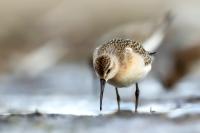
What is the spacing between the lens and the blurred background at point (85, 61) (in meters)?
4.80

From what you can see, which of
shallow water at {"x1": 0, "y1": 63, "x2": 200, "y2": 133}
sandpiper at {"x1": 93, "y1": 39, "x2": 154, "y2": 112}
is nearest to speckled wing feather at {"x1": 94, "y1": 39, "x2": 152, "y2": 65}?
sandpiper at {"x1": 93, "y1": 39, "x2": 154, "y2": 112}

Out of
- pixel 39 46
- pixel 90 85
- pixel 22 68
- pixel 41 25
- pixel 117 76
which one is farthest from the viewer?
pixel 41 25

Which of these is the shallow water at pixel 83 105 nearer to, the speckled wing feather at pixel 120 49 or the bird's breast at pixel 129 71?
the bird's breast at pixel 129 71

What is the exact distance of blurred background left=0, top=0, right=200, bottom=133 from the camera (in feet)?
15.8

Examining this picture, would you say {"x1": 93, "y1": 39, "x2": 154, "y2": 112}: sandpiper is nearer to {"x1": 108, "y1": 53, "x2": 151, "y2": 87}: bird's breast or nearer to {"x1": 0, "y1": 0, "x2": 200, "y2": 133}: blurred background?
{"x1": 108, "y1": 53, "x2": 151, "y2": 87}: bird's breast

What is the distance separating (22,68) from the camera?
674 centimetres

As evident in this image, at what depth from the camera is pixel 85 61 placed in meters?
6.82

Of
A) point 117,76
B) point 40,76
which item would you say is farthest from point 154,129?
point 40,76

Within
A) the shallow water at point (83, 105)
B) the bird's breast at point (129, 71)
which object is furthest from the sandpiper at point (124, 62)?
the shallow water at point (83, 105)

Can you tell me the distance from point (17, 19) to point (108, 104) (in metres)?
2.65

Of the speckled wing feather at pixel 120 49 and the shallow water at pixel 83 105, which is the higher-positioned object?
the speckled wing feather at pixel 120 49

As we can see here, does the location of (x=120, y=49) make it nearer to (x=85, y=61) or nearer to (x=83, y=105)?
A: (x=83, y=105)

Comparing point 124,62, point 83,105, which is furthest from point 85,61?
point 124,62

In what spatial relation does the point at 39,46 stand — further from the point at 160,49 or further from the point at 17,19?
the point at 160,49
